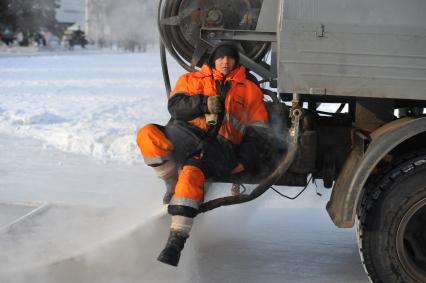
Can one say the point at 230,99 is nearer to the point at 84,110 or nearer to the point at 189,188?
the point at 189,188

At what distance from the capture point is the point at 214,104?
3.87 meters

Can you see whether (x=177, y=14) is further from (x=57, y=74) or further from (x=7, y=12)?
(x=57, y=74)

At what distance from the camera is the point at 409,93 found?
Answer: 3477 millimetres

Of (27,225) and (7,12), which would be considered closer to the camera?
(27,225)

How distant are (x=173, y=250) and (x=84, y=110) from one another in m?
8.42

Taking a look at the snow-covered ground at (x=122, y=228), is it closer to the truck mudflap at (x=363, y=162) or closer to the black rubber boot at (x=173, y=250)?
the black rubber boot at (x=173, y=250)

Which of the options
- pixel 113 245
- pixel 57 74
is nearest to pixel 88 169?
pixel 113 245

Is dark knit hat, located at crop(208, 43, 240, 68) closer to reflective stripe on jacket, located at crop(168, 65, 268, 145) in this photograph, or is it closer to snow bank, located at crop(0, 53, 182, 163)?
reflective stripe on jacket, located at crop(168, 65, 268, 145)

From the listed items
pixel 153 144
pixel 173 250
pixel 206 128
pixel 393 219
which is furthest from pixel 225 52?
pixel 393 219

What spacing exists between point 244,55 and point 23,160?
421cm

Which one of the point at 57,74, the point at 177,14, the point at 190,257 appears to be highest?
the point at 177,14

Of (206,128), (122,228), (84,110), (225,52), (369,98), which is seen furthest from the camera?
(84,110)

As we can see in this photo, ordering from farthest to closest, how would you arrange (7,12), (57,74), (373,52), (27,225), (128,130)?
(57,74), (128,130), (7,12), (27,225), (373,52)

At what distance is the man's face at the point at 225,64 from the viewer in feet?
13.0
